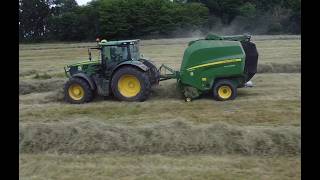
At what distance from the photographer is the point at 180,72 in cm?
1420

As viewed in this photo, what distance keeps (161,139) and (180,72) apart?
4738 millimetres

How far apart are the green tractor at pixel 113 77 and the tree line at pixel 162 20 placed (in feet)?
91.0

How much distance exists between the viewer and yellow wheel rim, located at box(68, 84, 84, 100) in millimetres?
14719

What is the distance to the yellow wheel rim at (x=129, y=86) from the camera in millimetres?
14391

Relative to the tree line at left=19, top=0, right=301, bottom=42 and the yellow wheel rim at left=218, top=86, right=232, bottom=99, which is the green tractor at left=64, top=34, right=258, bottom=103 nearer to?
the yellow wheel rim at left=218, top=86, right=232, bottom=99

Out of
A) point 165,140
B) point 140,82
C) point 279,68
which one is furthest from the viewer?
point 279,68

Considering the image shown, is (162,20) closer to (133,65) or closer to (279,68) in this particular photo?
(279,68)

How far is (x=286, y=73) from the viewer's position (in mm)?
19328

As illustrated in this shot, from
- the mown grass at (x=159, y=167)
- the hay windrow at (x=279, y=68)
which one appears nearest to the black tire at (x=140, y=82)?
the mown grass at (x=159, y=167)

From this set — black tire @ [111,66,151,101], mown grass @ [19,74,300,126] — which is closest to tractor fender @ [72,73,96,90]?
mown grass @ [19,74,300,126]

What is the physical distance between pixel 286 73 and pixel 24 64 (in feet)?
44.5

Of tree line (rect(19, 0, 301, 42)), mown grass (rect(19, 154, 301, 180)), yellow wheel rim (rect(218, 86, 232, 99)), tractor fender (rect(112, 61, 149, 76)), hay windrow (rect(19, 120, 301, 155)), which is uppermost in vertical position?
tree line (rect(19, 0, 301, 42))

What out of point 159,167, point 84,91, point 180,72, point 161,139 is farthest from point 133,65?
point 159,167
